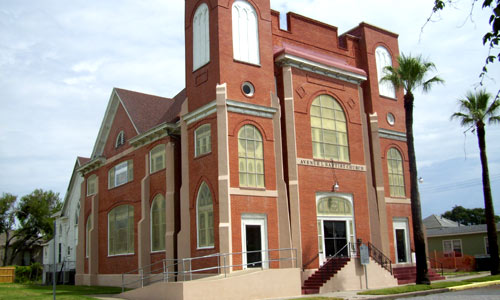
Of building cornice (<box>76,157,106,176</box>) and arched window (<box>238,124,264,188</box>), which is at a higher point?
building cornice (<box>76,157,106,176</box>)

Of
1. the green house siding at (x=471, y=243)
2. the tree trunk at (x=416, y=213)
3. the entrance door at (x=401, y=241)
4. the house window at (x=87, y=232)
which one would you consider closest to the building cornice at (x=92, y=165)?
the house window at (x=87, y=232)

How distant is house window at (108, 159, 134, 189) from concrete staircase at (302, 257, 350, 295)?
48.7ft

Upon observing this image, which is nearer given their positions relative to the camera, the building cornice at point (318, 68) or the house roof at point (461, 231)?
the building cornice at point (318, 68)

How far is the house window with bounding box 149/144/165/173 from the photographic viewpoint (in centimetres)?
2938

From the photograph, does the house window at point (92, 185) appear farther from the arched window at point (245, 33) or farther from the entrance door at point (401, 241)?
the entrance door at point (401, 241)

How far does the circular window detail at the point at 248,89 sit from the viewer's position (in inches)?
964

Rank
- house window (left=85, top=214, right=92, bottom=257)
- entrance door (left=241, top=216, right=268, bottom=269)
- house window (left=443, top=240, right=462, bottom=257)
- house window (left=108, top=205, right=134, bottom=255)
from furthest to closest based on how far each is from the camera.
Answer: house window (left=443, top=240, right=462, bottom=257) → house window (left=85, top=214, right=92, bottom=257) → house window (left=108, top=205, right=134, bottom=255) → entrance door (left=241, top=216, right=268, bottom=269)

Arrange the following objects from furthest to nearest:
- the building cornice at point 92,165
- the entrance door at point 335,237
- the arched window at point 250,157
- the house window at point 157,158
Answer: the building cornice at point 92,165 → the house window at point 157,158 → the entrance door at point 335,237 → the arched window at point 250,157

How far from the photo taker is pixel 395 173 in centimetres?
3070

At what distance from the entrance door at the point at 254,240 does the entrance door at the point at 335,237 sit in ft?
11.9

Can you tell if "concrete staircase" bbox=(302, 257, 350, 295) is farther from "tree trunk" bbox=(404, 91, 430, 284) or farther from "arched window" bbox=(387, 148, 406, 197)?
"arched window" bbox=(387, 148, 406, 197)

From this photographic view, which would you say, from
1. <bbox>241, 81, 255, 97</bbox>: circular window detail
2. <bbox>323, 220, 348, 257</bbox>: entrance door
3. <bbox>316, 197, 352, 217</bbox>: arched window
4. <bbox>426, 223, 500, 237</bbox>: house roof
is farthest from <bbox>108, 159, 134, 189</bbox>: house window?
<bbox>426, 223, 500, 237</bbox>: house roof

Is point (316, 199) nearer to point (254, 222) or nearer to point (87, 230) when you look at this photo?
point (254, 222)

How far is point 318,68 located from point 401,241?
11.4 metres
